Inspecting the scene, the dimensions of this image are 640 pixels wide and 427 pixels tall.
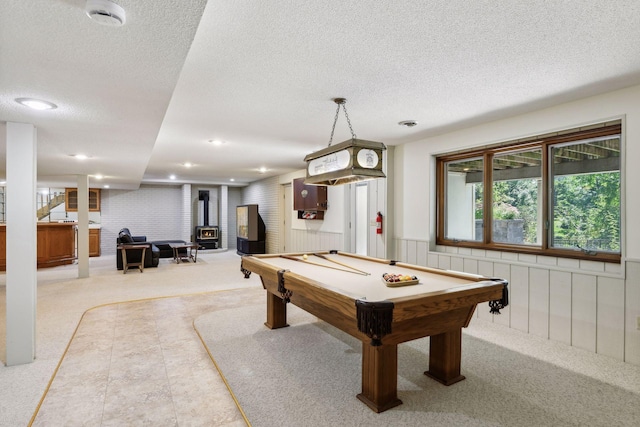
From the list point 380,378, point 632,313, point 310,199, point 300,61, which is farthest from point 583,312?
point 310,199

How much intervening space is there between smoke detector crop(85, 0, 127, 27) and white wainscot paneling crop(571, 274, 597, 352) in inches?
164

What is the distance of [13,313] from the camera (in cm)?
308

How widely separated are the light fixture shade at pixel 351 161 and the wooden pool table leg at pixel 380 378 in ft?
4.61

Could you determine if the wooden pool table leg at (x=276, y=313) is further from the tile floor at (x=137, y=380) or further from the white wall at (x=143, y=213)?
the white wall at (x=143, y=213)

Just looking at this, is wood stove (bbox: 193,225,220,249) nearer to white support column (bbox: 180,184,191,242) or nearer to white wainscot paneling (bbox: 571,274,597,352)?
white support column (bbox: 180,184,191,242)

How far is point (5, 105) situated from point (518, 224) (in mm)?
5036

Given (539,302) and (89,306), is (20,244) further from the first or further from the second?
(539,302)

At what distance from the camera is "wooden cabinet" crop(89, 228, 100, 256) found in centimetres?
1062

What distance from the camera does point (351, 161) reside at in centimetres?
302

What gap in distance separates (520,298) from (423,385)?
6.42 ft

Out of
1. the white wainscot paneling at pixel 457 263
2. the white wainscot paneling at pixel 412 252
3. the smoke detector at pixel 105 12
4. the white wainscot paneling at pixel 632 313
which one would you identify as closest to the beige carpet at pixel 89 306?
the smoke detector at pixel 105 12

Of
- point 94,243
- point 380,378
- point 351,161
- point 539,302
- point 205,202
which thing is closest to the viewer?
point 380,378

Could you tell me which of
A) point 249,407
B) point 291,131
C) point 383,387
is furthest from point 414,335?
point 291,131

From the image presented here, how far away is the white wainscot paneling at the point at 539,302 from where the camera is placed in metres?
3.71
